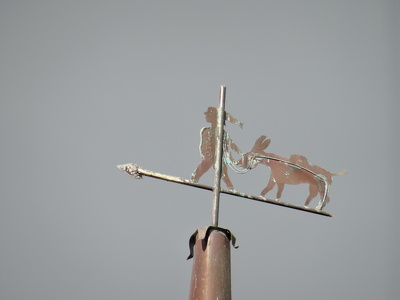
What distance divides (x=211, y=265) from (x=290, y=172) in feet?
4.74

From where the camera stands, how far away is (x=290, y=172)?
4844mm

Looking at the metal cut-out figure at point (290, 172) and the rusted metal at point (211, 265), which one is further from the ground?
the metal cut-out figure at point (290, 172)

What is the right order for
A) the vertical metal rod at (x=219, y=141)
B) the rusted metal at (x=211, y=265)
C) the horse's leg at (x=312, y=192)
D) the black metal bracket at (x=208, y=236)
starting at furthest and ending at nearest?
the horse's leg at (x=312, y=192) → the vertical metal rod at (x=219, y=141) → the black metal bracket at (x=208, y=236) → the rusted metal at (x=211, y=265)

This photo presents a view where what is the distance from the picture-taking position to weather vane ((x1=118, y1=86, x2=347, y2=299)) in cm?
364

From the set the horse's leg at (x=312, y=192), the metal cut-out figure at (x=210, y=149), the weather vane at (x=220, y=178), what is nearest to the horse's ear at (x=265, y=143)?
the weather vane at (x=220, y=178)

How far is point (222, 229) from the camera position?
12.4ft

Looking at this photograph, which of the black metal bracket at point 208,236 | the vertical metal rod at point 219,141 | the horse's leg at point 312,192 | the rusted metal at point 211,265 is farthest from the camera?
the horse's leg at point 312,192

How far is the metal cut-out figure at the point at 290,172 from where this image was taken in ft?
15.2

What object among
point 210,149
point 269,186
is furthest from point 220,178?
point 269,186

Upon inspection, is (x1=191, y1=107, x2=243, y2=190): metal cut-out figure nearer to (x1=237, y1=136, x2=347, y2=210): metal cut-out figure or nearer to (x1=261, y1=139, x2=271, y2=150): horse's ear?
(x1=237, y1=136, x2=347, y2=210): metal cut-out figure

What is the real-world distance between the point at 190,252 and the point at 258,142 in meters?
1.16

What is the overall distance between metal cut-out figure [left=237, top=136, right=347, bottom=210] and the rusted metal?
2.87 feet

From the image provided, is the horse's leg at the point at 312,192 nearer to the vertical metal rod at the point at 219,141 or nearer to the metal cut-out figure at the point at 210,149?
the metal cut-out figure at the point at 210,149

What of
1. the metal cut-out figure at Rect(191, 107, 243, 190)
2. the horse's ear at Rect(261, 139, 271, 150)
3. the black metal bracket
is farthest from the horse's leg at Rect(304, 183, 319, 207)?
the black metal bracket
